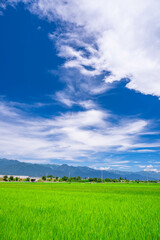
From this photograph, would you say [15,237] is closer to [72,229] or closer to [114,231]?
[72,229]

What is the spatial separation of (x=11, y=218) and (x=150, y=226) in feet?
19.3

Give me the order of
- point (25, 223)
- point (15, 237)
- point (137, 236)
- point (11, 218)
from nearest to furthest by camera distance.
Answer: point (15, 237) < point (137, 236) < point (25, 223) < point (11, 218)

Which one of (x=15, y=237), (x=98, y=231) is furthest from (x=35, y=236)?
(x=98, y=231)

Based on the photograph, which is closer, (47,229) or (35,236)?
(35,236)

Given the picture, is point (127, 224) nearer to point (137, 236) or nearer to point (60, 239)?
point (137, 236)

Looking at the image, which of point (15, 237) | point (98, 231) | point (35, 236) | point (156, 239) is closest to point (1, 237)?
point (15, 237)

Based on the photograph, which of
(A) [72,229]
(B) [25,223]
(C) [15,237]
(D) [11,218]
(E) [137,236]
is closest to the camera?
(C) [15,237]

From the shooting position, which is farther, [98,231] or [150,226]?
[150,226]

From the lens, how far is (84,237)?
5207 millimetres

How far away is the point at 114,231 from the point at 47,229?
2379 mm

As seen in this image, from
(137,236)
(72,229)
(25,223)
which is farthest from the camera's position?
(25,223)

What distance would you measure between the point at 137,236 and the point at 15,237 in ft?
12.8

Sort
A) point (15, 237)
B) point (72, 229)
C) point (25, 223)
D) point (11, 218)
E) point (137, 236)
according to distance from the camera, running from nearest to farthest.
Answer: point (15, 237) < point (137, 236) < point (72, 229) < point (25, 223) < point (11, 218)

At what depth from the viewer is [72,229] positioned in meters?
5.92
